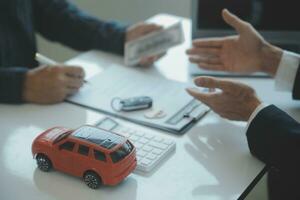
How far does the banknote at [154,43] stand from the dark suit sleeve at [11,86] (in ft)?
1.05

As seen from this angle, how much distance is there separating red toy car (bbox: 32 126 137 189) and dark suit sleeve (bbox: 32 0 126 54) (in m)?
0.56

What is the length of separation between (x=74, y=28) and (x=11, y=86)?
0.41 metres

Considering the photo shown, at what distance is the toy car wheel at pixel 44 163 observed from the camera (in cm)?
93

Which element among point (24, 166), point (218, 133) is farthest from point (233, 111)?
point (24, 166)

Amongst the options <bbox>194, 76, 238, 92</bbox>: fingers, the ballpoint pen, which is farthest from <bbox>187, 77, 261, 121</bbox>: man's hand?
the ballpoint pen

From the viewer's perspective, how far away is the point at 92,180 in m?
0.88

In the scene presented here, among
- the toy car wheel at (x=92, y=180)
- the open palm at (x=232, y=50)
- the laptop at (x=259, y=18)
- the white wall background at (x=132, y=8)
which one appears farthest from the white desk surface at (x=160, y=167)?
the white wall background at (x=132, y=8)

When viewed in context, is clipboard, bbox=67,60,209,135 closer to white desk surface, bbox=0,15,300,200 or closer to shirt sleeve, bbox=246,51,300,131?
white desk surface, bbox=0,15,300,200

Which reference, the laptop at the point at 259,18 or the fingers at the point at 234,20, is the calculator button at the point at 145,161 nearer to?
the fingers at the point at 234,20

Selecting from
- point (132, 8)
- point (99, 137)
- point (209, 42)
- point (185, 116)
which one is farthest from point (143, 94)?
point (132, 8)

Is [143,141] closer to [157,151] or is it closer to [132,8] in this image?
[157,151]

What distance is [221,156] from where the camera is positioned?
39.4 inches

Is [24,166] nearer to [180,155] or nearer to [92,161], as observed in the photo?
[92,161]

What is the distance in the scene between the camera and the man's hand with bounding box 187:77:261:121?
3.49 ft
